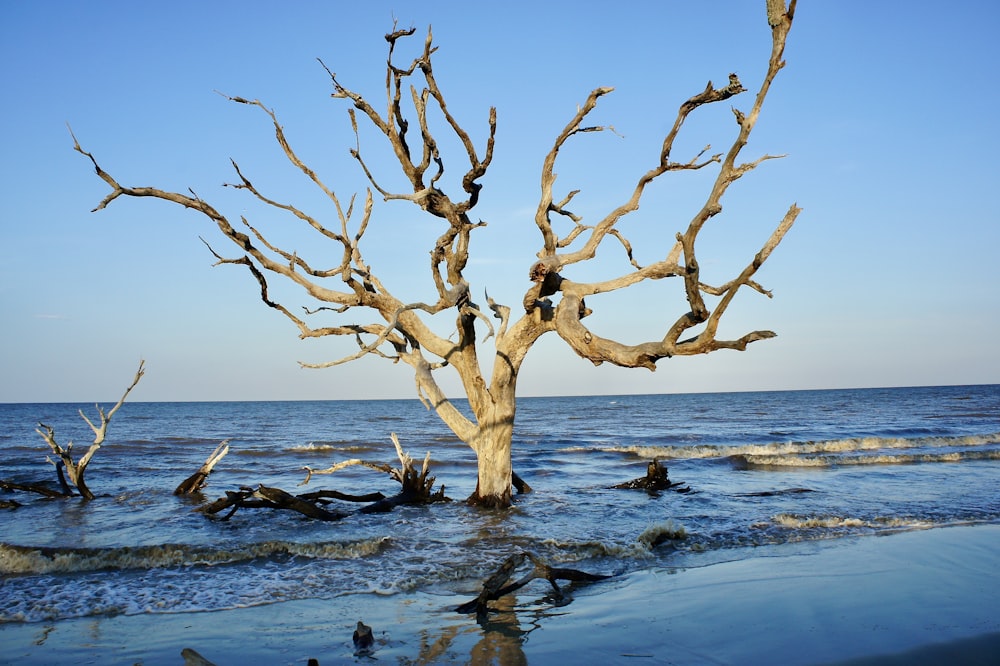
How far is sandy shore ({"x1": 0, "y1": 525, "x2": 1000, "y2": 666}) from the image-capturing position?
516 centimetres

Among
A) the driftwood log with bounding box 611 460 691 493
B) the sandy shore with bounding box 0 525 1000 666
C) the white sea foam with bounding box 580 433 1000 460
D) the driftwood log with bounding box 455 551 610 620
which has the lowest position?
the white sea foam with bounding box 580 433 1000 460

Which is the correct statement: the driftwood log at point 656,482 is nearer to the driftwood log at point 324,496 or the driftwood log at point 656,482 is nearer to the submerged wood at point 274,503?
the driftwood log at point 324,496

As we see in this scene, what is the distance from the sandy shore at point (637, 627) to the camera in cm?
516

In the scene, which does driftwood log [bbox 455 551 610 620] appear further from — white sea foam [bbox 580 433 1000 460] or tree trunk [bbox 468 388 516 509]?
white sea foam [bbox 580 433 1000 460]

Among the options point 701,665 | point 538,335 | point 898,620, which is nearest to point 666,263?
point 538,335

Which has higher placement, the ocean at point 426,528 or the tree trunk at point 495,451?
the tree trunk at point 495,451

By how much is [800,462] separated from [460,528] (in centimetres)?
1489

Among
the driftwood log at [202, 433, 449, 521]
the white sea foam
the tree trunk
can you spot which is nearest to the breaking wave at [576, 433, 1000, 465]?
the white sea foam

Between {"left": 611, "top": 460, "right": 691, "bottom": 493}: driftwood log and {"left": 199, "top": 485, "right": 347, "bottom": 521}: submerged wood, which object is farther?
{"left": 611, "top": 460, "right": 691, "bottom": 493}: driftwood log

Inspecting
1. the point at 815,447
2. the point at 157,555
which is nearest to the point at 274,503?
the point at 157,555

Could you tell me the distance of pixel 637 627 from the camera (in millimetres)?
5773

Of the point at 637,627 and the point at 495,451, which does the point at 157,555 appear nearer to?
the point at 495,451

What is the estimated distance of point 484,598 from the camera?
6.13m

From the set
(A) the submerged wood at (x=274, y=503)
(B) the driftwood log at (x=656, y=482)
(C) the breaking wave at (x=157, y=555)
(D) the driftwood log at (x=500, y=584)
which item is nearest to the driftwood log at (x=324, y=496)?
(A) the submerged wood at (x=274, y=503)
